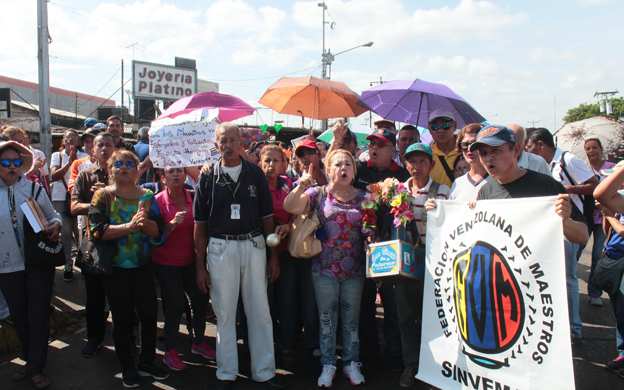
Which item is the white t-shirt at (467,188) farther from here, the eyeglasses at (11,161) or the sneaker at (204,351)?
the eyeglasses at (11,161)

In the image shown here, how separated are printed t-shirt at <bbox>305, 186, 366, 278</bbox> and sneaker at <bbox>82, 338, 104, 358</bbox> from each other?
2522mm

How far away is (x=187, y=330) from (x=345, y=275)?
239 centimetres

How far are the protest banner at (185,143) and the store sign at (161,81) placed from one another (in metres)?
23.5

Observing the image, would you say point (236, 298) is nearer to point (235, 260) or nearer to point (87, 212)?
point (235, 260)

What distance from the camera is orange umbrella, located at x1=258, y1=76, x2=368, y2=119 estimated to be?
237 inches

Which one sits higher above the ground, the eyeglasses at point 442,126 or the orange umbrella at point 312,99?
the orange umbrella at point 312,99

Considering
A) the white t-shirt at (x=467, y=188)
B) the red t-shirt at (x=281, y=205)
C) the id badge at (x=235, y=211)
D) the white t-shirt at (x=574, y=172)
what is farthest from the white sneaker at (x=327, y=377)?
the white t-shirt at (x=574, y=172)

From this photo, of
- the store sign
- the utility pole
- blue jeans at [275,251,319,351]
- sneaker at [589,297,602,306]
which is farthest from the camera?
the store sign

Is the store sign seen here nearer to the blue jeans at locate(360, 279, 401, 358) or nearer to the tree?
the blue jeans at locate(360, 279, 401, 358)

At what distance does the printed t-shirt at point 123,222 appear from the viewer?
11.5 ft

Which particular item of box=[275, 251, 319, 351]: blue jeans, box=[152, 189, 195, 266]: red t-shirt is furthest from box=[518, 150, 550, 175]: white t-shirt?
box=[152, 189, 195, 266]: red t-shirt

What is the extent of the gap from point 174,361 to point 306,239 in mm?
1808

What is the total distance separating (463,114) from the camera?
5.54m

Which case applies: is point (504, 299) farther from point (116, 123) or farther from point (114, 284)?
point (116, 123)
